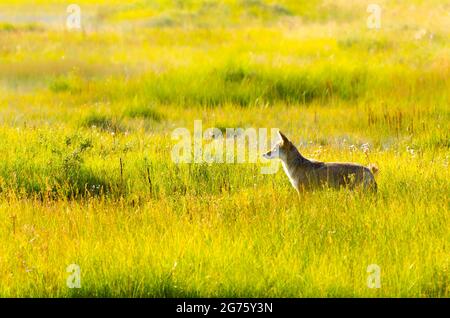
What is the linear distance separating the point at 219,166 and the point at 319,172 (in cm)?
169

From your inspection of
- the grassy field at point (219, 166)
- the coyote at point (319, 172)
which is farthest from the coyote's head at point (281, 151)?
the grassy field at point (219, 166)

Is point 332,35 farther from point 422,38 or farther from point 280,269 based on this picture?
point 280,269

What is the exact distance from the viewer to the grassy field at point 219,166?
6.56 metres

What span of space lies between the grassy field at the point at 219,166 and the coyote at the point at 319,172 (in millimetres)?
194

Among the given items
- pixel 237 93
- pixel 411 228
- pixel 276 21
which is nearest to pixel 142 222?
pixel 411 228

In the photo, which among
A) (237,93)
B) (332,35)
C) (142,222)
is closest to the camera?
(142,222)

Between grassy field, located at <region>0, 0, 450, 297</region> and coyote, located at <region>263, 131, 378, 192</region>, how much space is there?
19cm

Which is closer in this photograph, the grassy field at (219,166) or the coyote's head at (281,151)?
the grassy field at (219,166)

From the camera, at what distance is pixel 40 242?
706 cm

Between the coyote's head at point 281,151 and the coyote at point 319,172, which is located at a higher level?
the coyote's head at point 281,151

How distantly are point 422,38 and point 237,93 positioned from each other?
774cm

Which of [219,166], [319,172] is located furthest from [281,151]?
[219,166]

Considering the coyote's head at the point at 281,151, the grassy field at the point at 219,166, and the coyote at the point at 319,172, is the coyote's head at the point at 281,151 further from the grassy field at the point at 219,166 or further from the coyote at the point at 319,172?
the grassy field at the point at 219,166

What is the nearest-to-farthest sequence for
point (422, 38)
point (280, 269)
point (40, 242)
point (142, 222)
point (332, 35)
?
point (280, 269), point (40, 242), point (142, 222), point (422, 38), point (332, 35)
